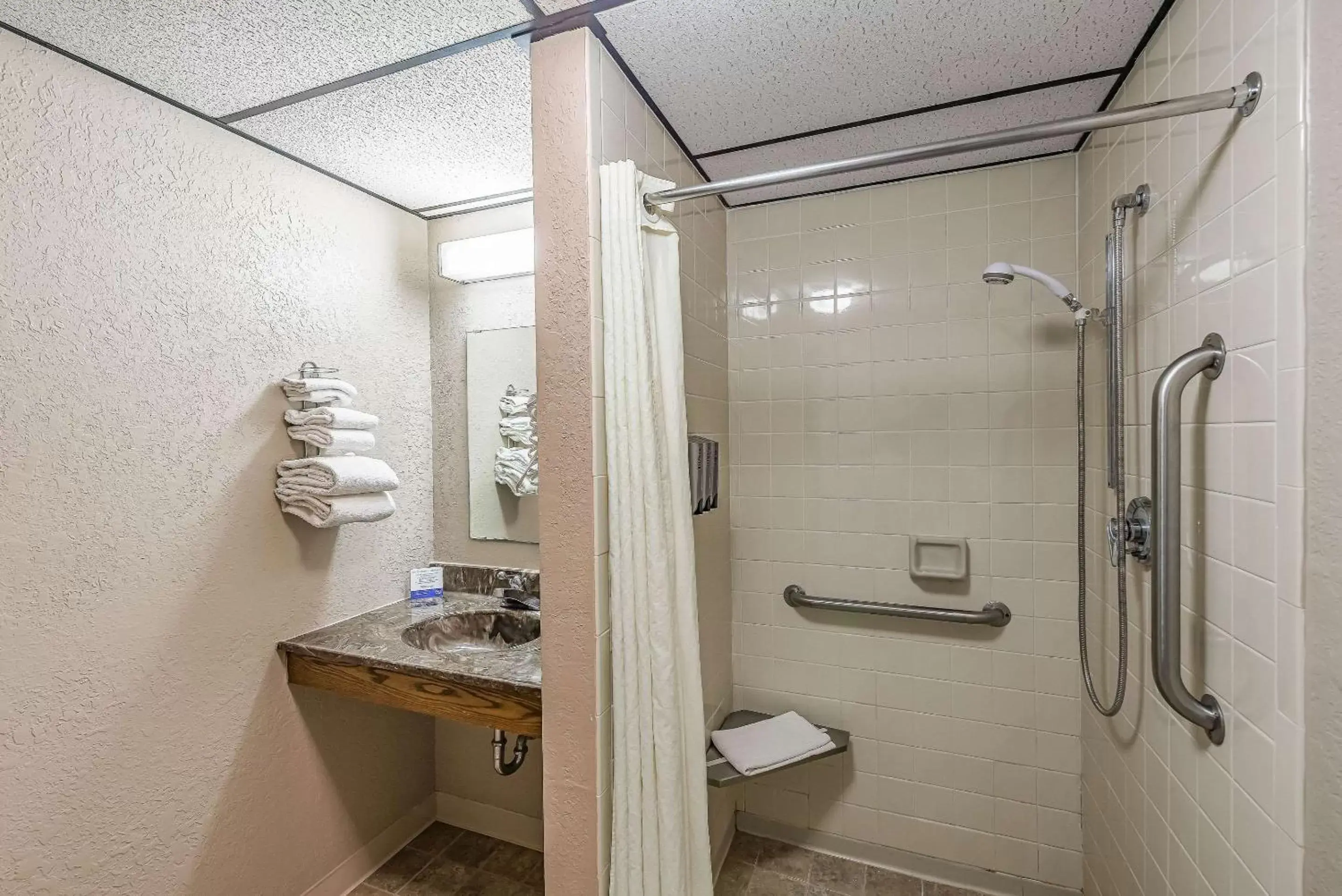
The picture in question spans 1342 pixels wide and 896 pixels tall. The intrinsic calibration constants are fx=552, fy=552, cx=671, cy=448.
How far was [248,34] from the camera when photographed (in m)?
1.12

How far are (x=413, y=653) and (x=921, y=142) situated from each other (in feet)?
6.69

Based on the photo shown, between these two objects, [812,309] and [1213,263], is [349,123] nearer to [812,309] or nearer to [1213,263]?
[812,309]

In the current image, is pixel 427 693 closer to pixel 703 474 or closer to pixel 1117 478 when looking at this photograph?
pixel 703 474

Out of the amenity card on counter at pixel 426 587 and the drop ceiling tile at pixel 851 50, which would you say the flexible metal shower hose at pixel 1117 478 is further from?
the amenity card on counter at pixel 426 587

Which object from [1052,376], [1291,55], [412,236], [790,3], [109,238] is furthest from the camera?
[412,236]

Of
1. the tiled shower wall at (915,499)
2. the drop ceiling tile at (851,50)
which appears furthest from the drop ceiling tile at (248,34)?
the tiled shower wall at (915,499)

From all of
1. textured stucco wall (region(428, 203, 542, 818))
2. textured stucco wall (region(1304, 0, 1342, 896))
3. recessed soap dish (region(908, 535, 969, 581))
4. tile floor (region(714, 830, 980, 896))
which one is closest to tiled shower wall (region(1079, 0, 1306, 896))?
textured stucco wall (region(1304, 0, 1342, 896))

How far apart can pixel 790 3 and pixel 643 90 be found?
0.39 meters

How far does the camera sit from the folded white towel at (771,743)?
158 cm

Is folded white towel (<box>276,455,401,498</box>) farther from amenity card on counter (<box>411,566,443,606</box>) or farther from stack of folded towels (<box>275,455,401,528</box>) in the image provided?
amenity card on counter (<box>411,566,443,606</box>)

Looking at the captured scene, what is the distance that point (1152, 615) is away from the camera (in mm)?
996

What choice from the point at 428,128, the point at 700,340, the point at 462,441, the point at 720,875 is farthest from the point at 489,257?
the point at 720,875

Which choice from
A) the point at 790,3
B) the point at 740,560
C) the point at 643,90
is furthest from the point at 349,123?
the point at 740,560

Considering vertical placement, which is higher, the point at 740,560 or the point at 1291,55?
the point at 1291,55
